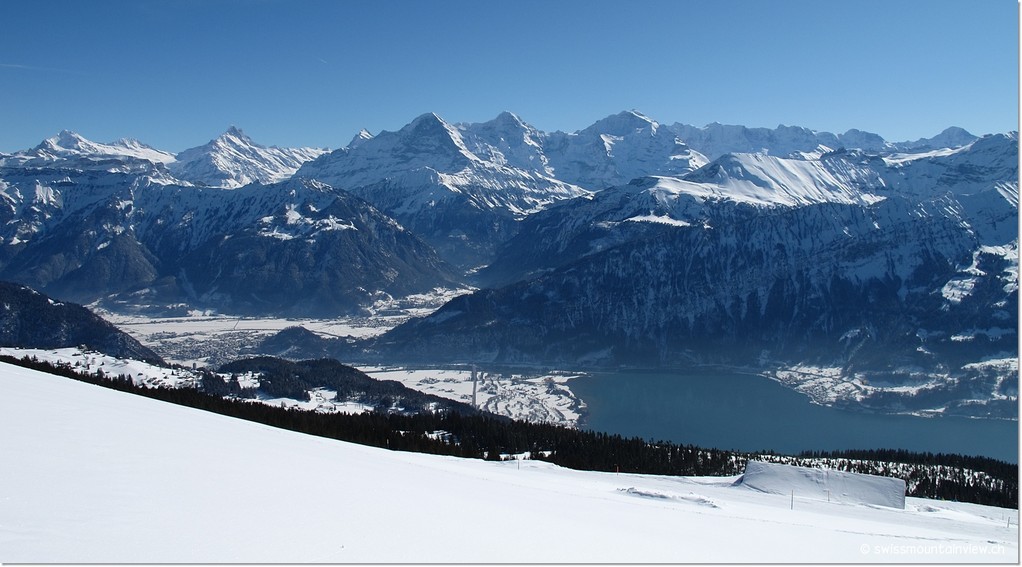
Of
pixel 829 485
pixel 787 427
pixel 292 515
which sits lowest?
pixel 787 427

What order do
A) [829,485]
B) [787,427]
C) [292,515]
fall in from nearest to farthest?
1. [292,515]
2. [829,485]
3. [787,427]

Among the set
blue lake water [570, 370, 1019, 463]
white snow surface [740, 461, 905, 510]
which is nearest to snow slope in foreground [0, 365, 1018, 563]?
white snow surface [740, 461, 905, 510]

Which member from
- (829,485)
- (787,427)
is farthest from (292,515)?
(787,427)

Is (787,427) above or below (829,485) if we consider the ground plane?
below

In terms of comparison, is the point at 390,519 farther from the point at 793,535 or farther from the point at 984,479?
the point at 984,479

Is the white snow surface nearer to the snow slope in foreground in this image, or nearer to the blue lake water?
the snow slope in foreground

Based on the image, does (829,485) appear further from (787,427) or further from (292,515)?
(787,427)
